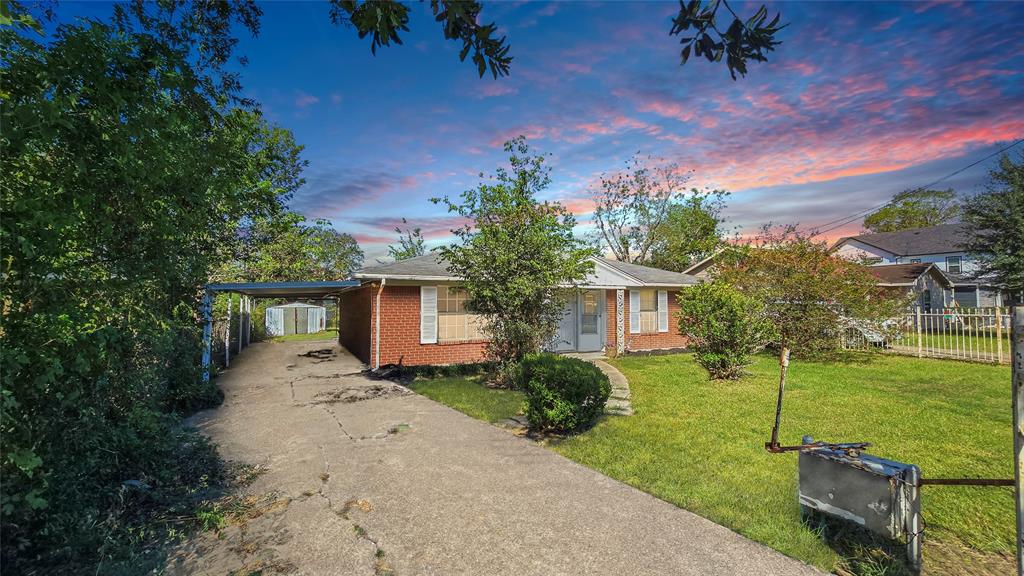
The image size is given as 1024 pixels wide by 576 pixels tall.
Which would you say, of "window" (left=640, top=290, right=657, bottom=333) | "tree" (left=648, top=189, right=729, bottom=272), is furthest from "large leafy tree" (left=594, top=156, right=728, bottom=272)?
"window" (left=640, top=290, right=657, bottom=333)

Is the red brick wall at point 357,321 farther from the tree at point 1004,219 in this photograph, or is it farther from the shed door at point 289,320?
the tree at point 1004,219

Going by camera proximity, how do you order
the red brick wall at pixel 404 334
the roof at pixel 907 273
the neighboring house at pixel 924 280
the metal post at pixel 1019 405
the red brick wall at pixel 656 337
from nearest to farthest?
the metal post at pixel 1019 405, the red brick wall at pixel 404 334, the red brick wall at pixel 656 337, the roof at pixel 907 273, the neighboring house at pixel 924 280

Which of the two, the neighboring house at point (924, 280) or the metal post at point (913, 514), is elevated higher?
the neighboring house at point (924, 280)

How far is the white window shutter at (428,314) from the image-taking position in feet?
41.8

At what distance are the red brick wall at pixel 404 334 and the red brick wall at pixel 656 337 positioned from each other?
632cm

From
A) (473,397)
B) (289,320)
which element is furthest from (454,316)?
(289,320)

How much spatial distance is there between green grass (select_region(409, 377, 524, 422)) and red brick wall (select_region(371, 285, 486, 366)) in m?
1.86

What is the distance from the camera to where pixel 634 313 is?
16.3m

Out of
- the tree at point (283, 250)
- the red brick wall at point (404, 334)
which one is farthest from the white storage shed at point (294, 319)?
the red brick wall at point (404, 334)

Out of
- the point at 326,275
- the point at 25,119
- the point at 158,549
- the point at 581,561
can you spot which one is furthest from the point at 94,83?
the point at 326,275

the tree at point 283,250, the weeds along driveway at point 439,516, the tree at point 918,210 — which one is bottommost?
the weeds along driveway at point 439,516

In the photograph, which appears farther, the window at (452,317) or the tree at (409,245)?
the tree at (409,245)

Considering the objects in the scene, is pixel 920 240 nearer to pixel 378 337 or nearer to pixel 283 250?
pixel 378 337

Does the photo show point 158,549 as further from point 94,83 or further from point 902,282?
point 902,282
